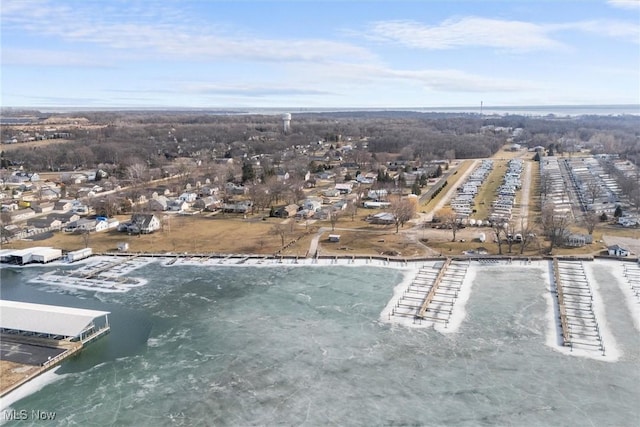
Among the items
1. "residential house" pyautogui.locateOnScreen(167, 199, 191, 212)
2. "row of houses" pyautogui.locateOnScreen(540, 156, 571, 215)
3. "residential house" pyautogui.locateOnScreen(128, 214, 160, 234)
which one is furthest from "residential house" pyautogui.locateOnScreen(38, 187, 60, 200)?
"row of houses" pyautogui.locateOnScreen(540, 156, 571, 215)

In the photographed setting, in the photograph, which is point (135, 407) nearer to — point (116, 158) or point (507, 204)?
point (507, 204)

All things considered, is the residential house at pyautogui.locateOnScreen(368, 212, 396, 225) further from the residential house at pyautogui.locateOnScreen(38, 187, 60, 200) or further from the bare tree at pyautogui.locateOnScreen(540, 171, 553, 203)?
the residential house at pyautogui.locateOnScreen(38, 187, 60, 200)

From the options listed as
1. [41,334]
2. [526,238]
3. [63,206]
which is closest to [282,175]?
[63,206]

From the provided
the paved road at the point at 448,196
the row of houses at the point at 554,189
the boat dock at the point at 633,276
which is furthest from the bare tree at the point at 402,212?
the boat dock at the point at 633,276

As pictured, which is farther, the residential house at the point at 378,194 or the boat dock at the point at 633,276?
the residential house at the point at 378,194

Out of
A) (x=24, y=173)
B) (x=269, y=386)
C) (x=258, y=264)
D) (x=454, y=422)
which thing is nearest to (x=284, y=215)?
(x=258, y=264)

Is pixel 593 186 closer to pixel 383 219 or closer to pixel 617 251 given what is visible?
pixel 617 251

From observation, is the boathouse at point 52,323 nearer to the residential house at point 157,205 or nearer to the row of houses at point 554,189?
the residential house at point 157,205
